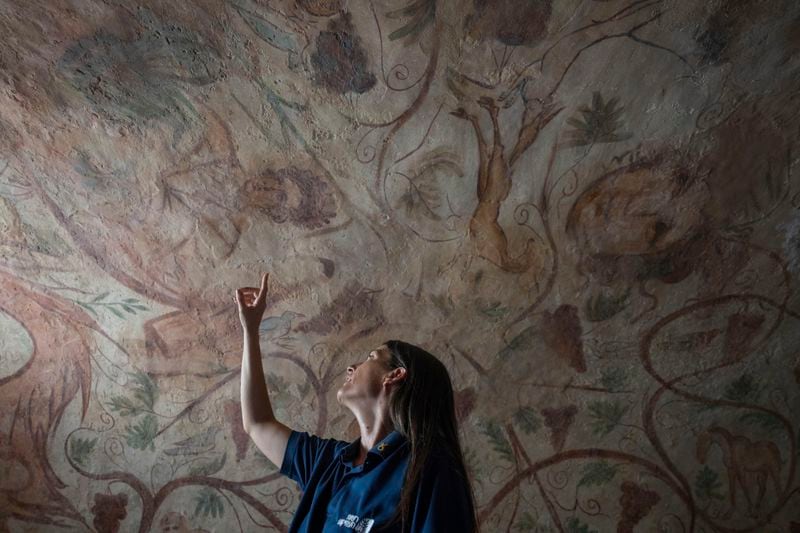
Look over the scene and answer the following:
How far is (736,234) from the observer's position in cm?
409

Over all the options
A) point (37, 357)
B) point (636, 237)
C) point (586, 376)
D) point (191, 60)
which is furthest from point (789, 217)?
point (37, 357)

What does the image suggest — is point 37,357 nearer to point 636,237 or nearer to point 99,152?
point 99,152

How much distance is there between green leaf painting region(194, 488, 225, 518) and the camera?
14.1 ft

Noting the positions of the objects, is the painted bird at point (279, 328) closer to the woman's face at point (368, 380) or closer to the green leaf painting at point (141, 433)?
the green leaf painting at point (141, 433)

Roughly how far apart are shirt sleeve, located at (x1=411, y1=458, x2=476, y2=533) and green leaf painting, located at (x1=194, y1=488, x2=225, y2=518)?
261 centimetres

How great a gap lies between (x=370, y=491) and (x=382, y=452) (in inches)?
4.9

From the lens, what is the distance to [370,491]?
2.16 meters

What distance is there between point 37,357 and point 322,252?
1769 millimetres

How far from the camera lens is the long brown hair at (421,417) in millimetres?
2062

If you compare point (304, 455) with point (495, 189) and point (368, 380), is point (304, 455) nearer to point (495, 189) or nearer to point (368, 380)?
point (368, 380)

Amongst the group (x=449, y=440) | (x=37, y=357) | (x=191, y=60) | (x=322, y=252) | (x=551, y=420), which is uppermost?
(x=191, y=60)

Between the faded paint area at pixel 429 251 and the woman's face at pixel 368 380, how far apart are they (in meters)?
1.68

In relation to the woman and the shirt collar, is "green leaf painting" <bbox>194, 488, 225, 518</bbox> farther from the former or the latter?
the shirt collar

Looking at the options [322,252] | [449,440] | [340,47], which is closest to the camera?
[449,440]
